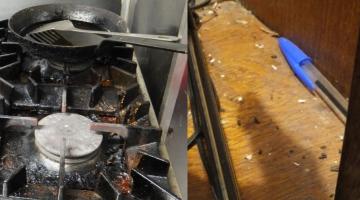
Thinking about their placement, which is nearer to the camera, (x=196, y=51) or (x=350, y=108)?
(x=350, y=108)

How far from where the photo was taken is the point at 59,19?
0.86 meters

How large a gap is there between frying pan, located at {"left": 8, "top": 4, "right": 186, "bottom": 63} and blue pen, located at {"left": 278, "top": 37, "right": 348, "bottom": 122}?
1.80 feet

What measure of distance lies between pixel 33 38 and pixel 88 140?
199 millimetres

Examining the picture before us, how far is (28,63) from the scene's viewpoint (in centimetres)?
81

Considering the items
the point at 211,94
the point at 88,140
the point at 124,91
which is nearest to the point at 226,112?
the point at 211,94

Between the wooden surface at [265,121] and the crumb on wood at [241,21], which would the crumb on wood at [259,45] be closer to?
the wooden surface at [265,121]

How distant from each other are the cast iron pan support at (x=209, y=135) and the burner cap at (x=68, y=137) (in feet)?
0.81

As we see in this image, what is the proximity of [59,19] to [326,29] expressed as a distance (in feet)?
2.15

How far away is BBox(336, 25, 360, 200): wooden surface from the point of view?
54 cm

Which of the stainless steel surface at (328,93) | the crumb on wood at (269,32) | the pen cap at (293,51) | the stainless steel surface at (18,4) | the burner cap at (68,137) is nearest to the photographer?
the burner cap at (68,137)

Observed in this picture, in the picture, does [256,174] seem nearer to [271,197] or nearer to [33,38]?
[271,197]

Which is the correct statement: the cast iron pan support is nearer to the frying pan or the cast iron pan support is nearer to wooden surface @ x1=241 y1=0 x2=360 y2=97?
the frying pan

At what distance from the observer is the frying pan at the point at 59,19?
2.37 ft

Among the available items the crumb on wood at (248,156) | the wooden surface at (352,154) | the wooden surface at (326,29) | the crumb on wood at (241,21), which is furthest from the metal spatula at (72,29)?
the crumb on wood at (241,21)
